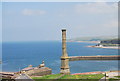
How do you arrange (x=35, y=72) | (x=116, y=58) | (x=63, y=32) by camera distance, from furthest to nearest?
1. (x=116, y=58)
2. (x=35, y=72)
3. (x=63, y=32)

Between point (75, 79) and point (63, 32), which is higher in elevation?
point (63, 32)

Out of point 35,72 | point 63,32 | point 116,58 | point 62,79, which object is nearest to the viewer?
point 62,79

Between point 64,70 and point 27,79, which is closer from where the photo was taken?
point 27,79

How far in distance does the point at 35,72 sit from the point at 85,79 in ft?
23.7

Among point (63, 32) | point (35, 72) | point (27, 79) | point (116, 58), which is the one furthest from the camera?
point (116, 58)

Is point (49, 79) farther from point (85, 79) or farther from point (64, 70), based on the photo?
point (85, 79)

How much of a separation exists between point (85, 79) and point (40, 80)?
11.3ft

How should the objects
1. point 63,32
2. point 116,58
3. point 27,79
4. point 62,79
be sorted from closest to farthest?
point 27,79 < point 62,79 < point 63,32 < point 116,58

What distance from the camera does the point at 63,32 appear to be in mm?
17750

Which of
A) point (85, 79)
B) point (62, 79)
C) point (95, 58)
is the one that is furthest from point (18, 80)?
point (95, 58)

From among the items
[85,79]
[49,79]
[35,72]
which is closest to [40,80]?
[49,79]

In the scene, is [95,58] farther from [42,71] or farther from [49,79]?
[49,79]

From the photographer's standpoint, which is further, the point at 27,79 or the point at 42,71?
the point at 42,71

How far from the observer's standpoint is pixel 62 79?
16.2 meters
